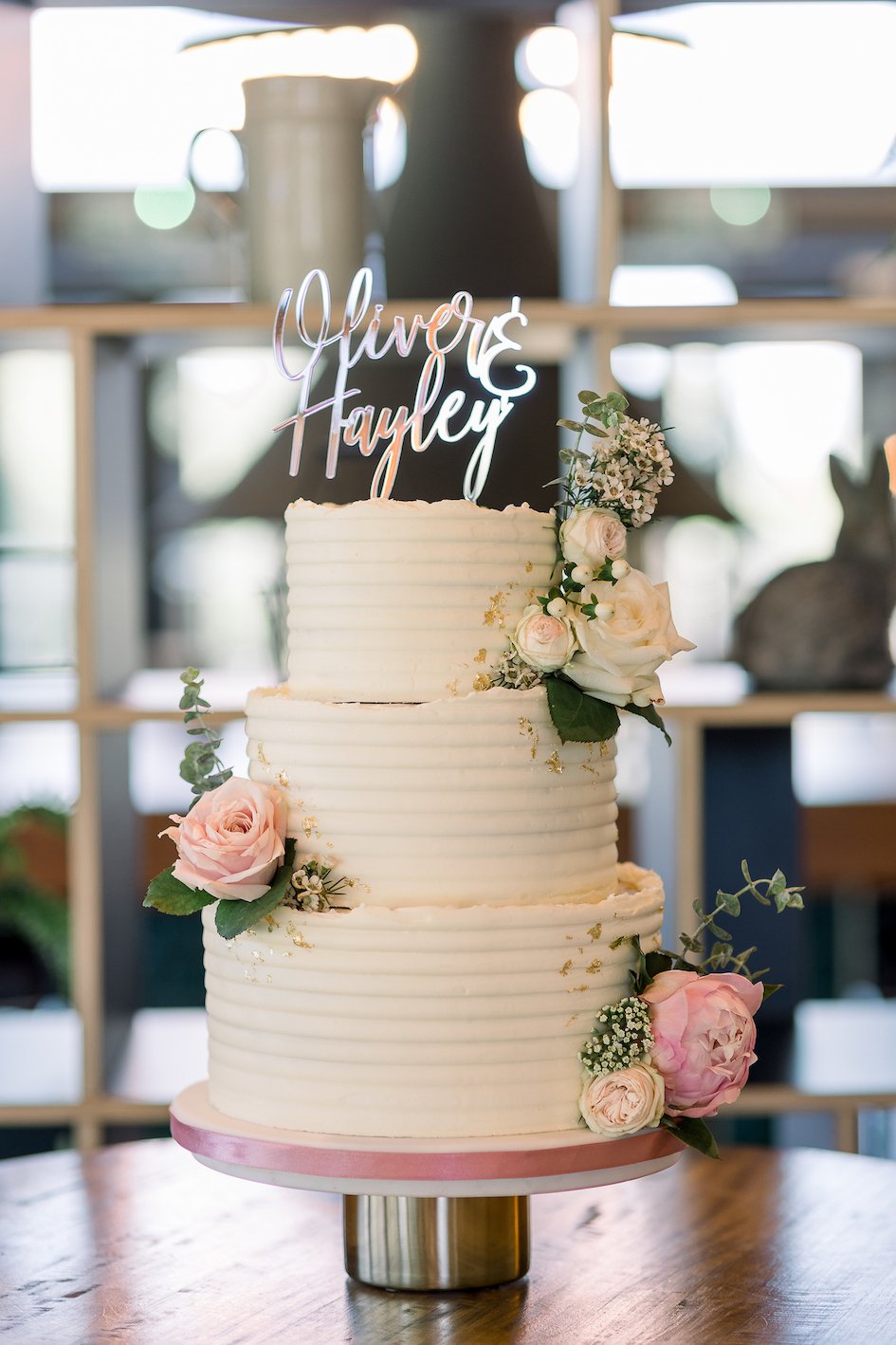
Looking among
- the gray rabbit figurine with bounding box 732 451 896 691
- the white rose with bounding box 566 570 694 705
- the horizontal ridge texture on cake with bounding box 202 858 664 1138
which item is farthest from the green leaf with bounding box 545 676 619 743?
the gray rabbit figurine with bounding box 732 451 896 691

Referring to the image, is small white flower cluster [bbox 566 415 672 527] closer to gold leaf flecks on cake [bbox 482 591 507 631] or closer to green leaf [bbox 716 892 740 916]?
gold leaf flecks on cake [bbox 482 591 507 631]

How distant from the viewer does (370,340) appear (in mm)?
1436

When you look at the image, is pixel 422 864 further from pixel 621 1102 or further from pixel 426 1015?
pixel 621 1102

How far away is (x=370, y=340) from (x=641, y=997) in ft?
1.94

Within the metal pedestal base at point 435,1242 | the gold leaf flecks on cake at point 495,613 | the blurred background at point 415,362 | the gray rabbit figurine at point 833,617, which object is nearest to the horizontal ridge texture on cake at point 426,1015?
the metal pedestal base at point 435,1242

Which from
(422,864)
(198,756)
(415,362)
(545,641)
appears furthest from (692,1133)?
(415,362)

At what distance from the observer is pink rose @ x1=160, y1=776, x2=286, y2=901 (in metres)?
1.30

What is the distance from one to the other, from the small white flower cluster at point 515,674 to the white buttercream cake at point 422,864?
0.01 metres

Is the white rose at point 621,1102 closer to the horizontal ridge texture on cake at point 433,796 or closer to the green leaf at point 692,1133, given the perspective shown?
the green leaf at point 692,1133

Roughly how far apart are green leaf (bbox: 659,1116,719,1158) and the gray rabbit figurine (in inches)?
48.1

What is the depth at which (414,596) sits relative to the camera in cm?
136

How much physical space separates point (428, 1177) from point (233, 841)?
0.29 m

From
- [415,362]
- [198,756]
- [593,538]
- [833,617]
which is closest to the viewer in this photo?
[593,538]

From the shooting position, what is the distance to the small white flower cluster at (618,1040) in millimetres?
1319
